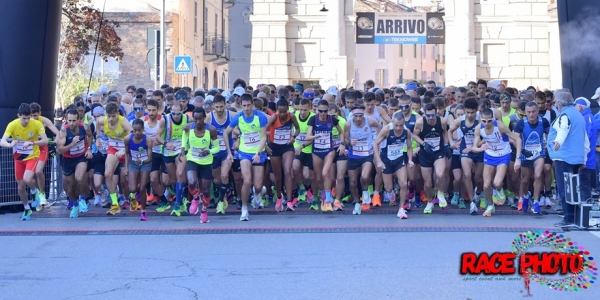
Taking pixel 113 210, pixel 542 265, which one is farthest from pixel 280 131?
pixel 542 265

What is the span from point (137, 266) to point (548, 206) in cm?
753

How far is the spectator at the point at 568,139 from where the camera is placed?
1268 centimetres

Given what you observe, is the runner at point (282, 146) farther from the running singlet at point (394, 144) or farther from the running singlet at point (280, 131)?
the running singlet at point (394, 144)

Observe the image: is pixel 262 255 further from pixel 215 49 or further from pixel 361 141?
pixel 215 49

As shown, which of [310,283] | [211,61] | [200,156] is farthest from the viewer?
[211,61]

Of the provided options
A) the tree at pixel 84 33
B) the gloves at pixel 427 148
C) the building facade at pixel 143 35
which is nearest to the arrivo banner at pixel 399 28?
the tree at pixel 84 33

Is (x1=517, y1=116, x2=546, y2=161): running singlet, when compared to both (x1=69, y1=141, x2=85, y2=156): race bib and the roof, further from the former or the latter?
the roof

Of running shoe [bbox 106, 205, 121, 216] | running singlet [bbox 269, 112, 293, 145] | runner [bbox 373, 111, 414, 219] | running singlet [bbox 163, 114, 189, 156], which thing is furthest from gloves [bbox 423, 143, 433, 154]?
running shoe [bbox 106, 205, 121, 216]

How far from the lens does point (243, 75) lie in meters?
63.3

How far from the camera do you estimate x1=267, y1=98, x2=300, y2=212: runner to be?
15383 millimetres

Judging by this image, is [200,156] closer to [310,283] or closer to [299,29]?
[310,283]

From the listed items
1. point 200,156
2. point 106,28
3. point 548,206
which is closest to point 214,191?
point 200,156

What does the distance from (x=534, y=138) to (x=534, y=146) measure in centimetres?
13

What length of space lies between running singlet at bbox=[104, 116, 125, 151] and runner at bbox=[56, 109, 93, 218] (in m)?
0.38
